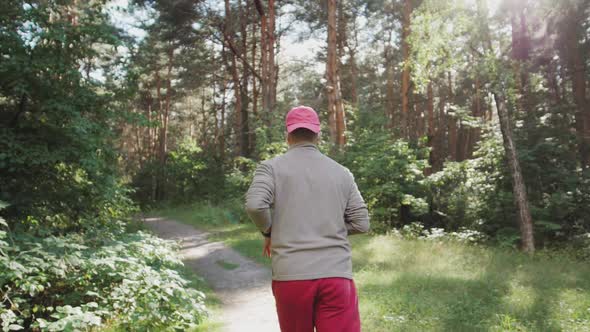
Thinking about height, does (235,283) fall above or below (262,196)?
below

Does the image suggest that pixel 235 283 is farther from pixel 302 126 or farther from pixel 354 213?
pixel 302 126

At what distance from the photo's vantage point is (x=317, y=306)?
8.12ft

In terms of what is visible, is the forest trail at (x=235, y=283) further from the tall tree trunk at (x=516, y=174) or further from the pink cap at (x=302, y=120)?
the tall tree trunk at (x=516, y=174)

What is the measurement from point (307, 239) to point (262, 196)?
1.13 ft

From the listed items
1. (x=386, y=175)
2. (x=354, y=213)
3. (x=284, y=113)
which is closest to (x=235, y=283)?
(x=354, y=213)

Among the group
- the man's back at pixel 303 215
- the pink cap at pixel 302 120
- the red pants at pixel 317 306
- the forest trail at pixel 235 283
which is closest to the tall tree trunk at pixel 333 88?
the forest trail at pixel 235 283

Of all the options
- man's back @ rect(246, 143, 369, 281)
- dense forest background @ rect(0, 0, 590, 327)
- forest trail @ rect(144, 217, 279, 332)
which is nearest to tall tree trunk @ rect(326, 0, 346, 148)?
dense forest background @ rect(0, 0, 590, 327)

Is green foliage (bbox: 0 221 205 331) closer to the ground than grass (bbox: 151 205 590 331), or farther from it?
farther from it

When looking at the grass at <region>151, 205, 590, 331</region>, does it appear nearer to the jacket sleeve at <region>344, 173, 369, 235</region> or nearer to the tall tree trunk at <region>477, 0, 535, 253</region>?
the tall tree trunk at <region>477, 0, 535, 253</region>

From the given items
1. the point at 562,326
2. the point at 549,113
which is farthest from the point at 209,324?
the point at 549,113

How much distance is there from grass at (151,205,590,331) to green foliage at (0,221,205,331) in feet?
7.53

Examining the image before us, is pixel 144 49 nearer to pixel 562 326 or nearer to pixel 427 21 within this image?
pixel 427 21

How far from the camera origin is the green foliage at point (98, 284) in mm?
4570

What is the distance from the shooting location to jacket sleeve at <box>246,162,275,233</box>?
2467 millimetres
